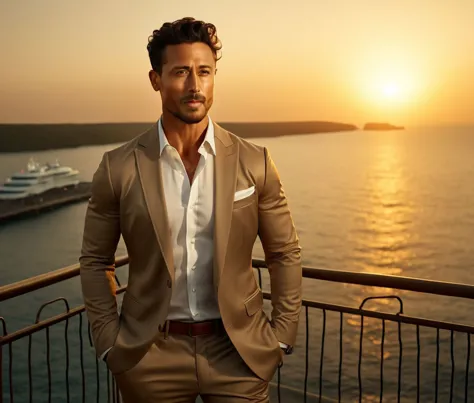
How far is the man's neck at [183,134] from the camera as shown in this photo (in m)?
1.98

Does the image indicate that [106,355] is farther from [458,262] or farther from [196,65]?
[458,262]

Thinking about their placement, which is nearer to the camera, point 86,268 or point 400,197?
point 86,268

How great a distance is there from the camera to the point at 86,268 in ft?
6.68

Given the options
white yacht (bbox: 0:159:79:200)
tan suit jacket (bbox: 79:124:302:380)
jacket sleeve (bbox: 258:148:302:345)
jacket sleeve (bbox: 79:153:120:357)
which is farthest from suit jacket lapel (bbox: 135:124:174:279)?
white yacht (bbox: 0:159:79:200)

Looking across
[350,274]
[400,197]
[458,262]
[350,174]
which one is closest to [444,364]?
[458,262]

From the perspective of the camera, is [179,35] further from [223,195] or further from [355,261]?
[355,261]

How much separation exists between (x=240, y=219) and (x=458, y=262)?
63.3 metres

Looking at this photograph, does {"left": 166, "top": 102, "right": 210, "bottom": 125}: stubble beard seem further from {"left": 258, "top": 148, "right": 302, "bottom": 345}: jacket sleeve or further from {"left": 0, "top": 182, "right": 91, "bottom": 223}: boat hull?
{"left": 0, "top": 182, "right": 91, "bottom": 223}: boat hull

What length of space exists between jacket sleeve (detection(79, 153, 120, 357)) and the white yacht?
9312 centimetres

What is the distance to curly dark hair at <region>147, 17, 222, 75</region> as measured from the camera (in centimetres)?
190

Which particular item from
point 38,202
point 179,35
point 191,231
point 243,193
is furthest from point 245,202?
point 38,202

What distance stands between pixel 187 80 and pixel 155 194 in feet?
1.18

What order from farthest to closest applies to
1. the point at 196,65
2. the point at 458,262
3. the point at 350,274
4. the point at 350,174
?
the point at 350,174 < the point at 458,262 < the point at 350,274 < the point at 196,65

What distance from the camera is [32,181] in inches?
3627
